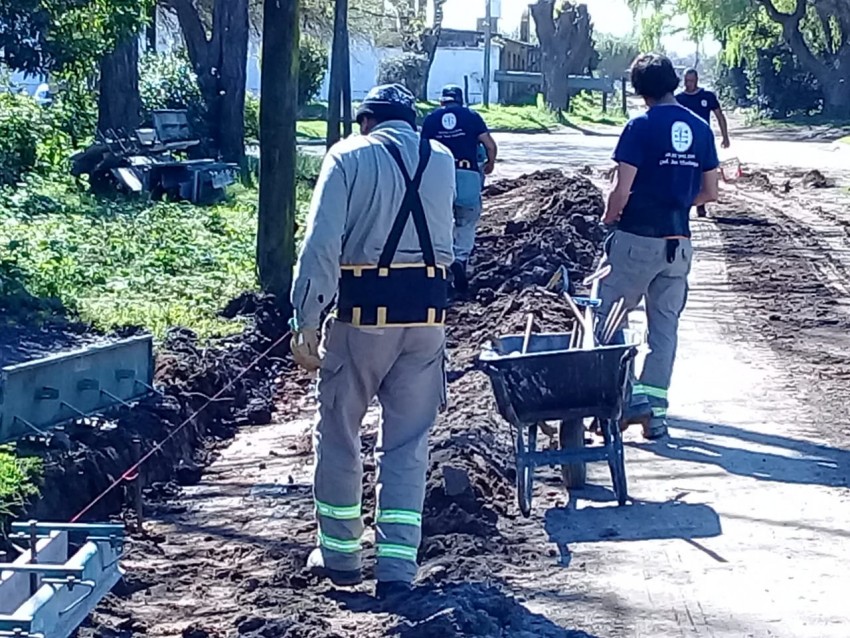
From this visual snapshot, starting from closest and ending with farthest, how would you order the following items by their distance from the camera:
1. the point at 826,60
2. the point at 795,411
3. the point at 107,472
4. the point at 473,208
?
the point at 107,472
the point at 795,411
the point at 473,208
the point at 826,60

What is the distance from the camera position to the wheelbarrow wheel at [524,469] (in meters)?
7.79

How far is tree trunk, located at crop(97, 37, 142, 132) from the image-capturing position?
84.3 ft

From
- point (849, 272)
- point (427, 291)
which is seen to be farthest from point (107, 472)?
point (849, 272)

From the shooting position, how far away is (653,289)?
9492 millimetres

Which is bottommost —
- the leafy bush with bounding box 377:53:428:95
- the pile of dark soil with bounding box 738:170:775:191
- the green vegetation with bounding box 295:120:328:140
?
the pile of dark soil with bounding box 738:170:775:191

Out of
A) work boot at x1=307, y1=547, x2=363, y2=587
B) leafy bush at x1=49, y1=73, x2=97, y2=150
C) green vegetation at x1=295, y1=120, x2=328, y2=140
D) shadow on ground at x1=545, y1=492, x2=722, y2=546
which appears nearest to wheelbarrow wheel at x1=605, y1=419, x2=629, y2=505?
shadow on ground at x1=545, y1=492, x2=722, y2=546

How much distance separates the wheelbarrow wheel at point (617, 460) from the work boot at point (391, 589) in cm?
159

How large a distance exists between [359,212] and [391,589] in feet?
5.19

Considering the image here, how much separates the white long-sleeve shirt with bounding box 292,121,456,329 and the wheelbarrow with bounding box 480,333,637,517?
1.15 meters

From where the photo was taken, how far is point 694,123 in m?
9.15

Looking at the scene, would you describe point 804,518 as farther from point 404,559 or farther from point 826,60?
point 826,60

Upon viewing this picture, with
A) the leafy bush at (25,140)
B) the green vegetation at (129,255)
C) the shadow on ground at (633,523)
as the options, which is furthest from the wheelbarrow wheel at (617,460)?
the leafy bush at (25,140)

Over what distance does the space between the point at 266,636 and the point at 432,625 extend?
26.1 inches

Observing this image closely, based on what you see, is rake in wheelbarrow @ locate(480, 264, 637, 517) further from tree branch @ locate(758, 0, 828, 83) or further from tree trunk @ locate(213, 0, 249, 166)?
tree branch @ locate(758, 0, 828, 83)
